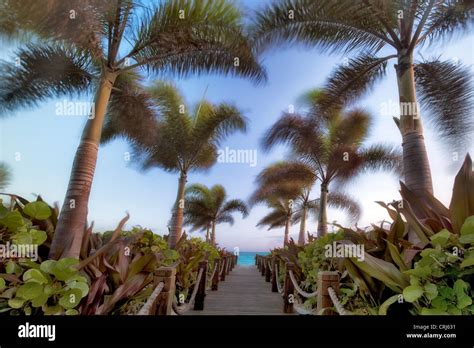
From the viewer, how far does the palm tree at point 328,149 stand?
841 centimetres

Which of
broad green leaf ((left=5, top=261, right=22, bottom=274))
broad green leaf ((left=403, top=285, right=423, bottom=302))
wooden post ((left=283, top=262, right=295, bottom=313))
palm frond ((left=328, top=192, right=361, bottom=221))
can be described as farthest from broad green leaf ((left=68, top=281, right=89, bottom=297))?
palm frond ((left=328, top=192, right=361, bottom=221))

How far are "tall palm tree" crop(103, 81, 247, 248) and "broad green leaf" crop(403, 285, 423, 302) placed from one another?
6826 millimetres

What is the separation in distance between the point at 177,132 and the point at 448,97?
663 centimetres

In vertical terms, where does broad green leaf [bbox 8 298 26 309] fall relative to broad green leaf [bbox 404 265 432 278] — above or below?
below

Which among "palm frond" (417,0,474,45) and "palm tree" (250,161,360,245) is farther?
"palm tree" (250,161,360,245)

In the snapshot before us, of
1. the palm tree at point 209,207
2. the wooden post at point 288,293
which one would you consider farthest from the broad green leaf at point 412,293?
the palm tree at point 209,207

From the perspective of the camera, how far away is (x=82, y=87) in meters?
5.27

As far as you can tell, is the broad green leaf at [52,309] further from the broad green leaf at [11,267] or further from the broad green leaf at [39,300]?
the broad green leaf at [11,267]

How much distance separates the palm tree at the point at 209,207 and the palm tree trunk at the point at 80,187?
50.7 ft

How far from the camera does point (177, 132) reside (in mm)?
8461

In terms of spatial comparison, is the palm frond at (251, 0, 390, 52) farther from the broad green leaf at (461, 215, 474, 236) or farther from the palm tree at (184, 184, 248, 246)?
the palm tree at (184, 184, 248, 246)

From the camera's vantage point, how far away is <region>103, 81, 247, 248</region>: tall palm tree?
7780 millimetres

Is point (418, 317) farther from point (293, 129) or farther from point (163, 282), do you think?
point (293, 129)

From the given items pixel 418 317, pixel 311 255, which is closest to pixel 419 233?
pixel 418 317
